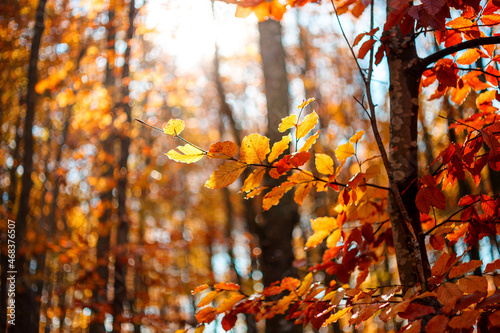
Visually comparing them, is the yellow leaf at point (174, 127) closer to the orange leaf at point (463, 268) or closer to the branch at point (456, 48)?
the orange leaf at point (463, 268)

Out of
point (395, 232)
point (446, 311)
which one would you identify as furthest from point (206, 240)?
point (446, 311)

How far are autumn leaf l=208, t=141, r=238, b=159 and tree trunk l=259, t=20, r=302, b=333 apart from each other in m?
2.52

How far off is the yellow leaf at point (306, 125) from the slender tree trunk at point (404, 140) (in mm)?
423

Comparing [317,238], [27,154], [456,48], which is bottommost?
[317,238]

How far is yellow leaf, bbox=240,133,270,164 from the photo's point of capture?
102 cm

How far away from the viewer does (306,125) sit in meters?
1.04

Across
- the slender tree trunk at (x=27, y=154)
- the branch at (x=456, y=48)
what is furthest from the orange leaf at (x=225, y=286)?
the slender tree trunk at (x=27, y=154)

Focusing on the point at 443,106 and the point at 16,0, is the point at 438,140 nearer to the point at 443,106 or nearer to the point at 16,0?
the point at 443,106

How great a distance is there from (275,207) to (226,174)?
259cm

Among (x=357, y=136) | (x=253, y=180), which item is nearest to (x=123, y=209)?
(x=253, y=180)

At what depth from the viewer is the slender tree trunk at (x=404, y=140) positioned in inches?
49.6

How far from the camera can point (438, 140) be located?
473 centimetres

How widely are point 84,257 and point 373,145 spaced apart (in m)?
4.97

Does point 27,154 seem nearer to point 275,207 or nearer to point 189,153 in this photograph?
point 275,207
